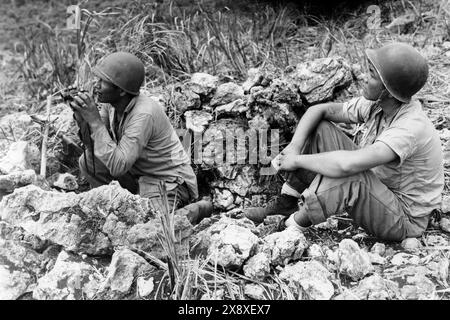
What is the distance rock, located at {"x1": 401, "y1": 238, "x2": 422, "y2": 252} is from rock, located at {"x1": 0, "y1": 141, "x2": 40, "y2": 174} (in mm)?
2392

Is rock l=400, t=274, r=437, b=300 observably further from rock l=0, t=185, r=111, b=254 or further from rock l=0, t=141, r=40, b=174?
rock l=0, t=141, r=40, b=174

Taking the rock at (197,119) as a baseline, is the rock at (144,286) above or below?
below

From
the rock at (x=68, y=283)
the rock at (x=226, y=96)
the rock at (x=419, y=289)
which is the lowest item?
the rock at (x=68, y=283)

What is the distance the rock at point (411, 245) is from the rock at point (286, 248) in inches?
23.4

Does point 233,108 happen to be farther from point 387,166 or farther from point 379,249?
point 379,249

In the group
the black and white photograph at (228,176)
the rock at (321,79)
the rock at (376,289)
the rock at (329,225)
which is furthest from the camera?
the rock at (321,79)

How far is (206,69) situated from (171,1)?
998 millimetres

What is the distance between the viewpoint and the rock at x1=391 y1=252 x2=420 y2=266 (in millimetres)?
2939

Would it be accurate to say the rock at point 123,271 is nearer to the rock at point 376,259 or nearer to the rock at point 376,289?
the rock at point 376,289

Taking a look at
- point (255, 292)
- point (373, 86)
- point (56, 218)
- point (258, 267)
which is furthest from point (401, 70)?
point (56, 218)

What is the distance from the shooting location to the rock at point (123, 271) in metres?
2.64

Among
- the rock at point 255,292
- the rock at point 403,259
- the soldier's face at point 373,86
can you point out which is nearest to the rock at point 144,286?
the rock at point 255,292

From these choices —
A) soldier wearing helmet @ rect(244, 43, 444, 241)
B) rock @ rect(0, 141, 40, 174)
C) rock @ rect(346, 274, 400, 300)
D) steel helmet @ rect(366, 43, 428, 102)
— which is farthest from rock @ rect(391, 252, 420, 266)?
rock @ rect(0, 141, 40, 174)

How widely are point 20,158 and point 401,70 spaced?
2447 mm
